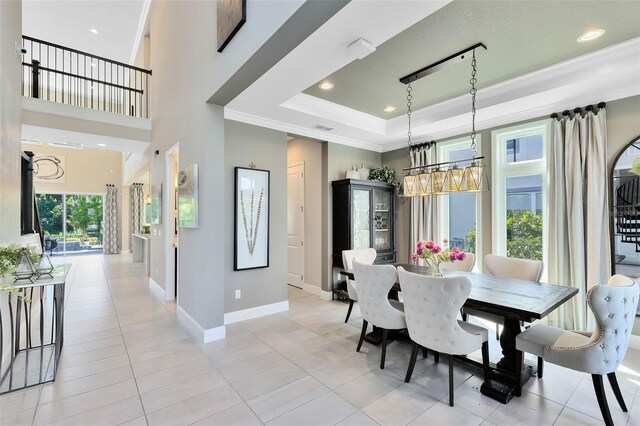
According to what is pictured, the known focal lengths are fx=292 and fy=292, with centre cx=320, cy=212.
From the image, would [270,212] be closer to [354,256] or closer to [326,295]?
[354,256]

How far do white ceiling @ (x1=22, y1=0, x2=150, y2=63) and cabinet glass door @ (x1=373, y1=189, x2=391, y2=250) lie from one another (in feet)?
19.7

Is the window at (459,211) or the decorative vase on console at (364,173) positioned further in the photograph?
the decorative vase on console at (364,173)

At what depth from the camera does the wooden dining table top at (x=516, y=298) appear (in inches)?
85.0

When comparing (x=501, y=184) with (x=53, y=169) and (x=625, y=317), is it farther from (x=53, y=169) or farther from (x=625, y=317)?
(x=53, y=169)

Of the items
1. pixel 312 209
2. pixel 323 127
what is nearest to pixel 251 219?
pixel 312 209

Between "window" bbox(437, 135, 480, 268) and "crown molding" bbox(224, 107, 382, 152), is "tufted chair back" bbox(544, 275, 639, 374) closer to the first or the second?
"window" bbox(437, 135, 480, 268)

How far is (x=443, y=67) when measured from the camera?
3238mm

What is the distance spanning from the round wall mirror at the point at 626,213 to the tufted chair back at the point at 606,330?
5.61ft

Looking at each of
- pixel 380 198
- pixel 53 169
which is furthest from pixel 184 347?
pixel 53 169

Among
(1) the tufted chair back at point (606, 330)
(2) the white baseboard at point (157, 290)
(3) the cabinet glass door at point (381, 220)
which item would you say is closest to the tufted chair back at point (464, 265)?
(3) the cabinet glass door at point (381, 220)

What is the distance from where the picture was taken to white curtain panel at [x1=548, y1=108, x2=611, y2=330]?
132 inches

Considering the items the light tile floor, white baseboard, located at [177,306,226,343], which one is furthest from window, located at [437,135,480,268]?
white baseboard, located at [177,306,226,343]

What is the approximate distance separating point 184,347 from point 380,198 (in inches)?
149

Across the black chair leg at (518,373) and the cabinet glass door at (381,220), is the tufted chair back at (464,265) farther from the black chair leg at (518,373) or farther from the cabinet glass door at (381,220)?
the black chair leg at (518,373)
